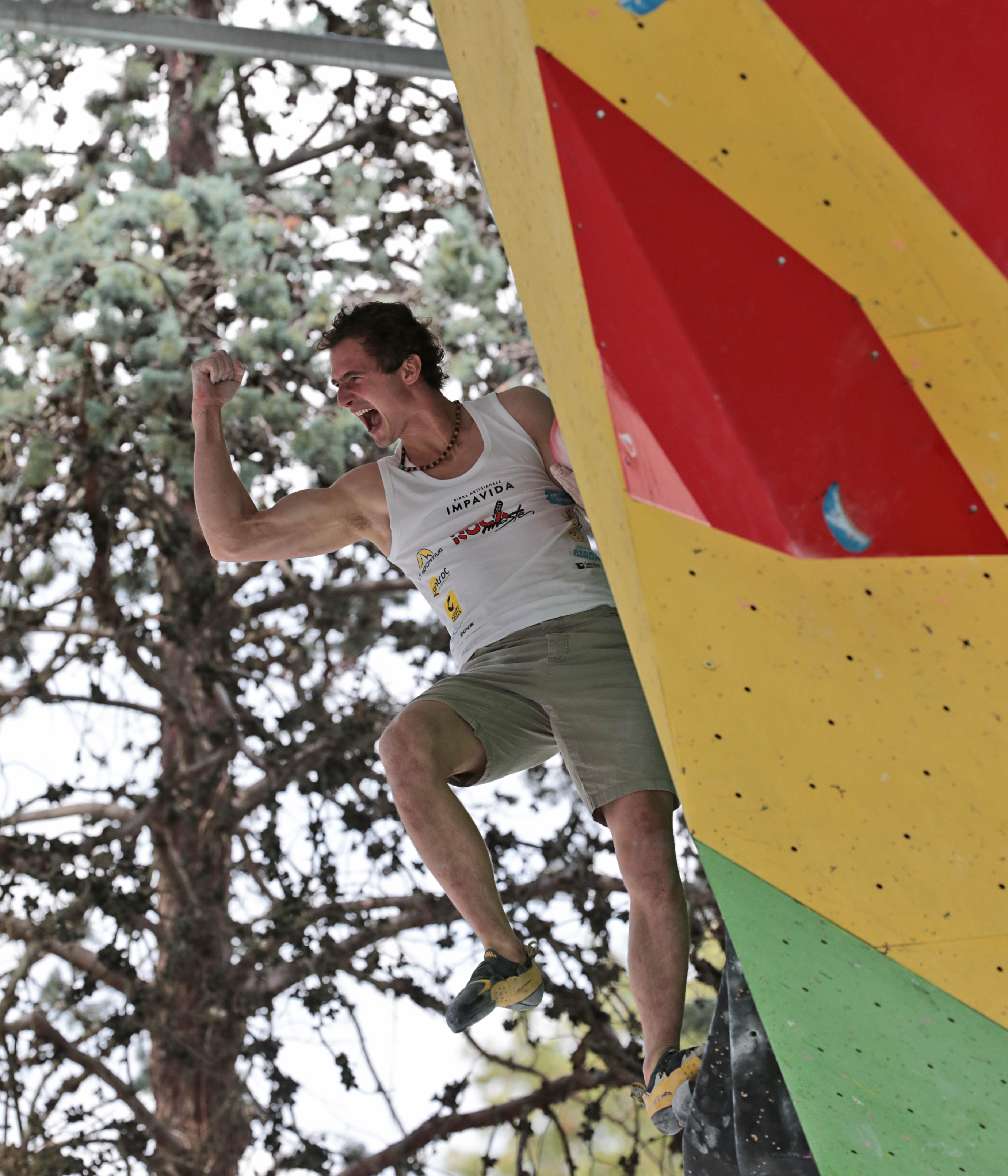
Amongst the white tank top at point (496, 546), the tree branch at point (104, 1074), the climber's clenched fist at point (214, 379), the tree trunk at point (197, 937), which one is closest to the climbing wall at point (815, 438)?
the white tank top at point (496, 546)

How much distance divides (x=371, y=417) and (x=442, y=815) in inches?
32.2

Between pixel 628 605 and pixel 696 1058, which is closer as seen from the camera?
pixel 628 605

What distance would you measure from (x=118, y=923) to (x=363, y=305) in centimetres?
318

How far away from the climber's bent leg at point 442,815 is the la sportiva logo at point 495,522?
0.33 metres

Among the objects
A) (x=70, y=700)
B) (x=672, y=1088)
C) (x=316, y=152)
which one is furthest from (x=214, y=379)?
(x=316, y=152)

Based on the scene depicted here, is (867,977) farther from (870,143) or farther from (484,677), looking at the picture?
(484,677)

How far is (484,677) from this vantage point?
2170 millimetres

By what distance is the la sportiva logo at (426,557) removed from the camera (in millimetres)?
2279

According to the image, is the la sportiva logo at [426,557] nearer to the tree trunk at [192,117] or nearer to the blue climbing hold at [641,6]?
the blue climbing hold at [641,6]

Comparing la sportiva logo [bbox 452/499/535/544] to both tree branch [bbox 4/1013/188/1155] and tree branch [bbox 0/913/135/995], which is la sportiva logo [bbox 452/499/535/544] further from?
tree branch [bbox 4/1013/188/1155]

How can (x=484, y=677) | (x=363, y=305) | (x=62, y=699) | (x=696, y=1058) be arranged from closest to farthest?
(x=696, y=1058) → (x=484, y=677) → (x=363, y=305) → (x=62, y=699)

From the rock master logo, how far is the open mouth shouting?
0.30 meters

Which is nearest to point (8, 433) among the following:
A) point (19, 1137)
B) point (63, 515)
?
point (63, 515)

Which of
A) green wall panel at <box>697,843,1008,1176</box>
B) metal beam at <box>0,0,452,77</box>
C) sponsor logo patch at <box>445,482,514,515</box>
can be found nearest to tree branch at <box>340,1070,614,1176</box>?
sponsor logo patch at <box>445,482,514,515</box>
